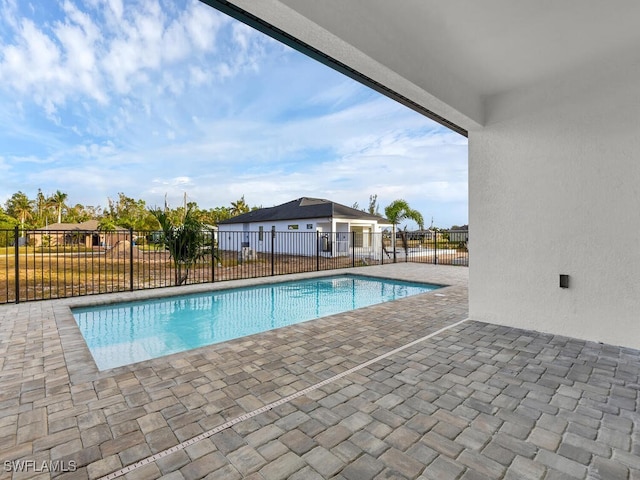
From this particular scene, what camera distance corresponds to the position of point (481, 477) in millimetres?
1525

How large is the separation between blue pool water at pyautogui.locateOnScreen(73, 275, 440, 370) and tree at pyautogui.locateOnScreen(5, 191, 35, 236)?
149 feet

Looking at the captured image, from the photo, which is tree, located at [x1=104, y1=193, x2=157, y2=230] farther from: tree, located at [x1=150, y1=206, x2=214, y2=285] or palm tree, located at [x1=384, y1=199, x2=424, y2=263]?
tree, located at [x1=150, y1=206, x2=214, y2=285]

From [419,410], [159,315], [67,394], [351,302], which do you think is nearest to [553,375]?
[419,410]

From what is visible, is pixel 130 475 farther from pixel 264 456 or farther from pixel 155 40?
pixel 155 40

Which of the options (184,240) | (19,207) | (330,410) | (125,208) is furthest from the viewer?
(125,208)

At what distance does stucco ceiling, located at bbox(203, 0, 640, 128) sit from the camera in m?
2.23

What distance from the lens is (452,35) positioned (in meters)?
2.78

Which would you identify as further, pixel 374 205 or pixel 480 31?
pixel 374 205

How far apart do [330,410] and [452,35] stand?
10.9 ft

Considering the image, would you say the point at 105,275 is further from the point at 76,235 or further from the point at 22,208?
the point at 22,208

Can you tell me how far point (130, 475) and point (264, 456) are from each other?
66 centimetres

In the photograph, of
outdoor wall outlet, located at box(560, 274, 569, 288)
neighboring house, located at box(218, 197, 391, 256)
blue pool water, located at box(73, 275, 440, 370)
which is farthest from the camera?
neighboring house, located at box(218, 197, 391, 256)

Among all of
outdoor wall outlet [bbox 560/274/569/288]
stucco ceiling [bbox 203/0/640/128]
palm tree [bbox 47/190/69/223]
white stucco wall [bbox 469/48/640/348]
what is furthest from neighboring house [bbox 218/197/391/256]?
palm tree [bbox 47/190/69/223]

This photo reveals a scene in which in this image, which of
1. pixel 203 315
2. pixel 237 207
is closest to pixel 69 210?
pixel 237 207
